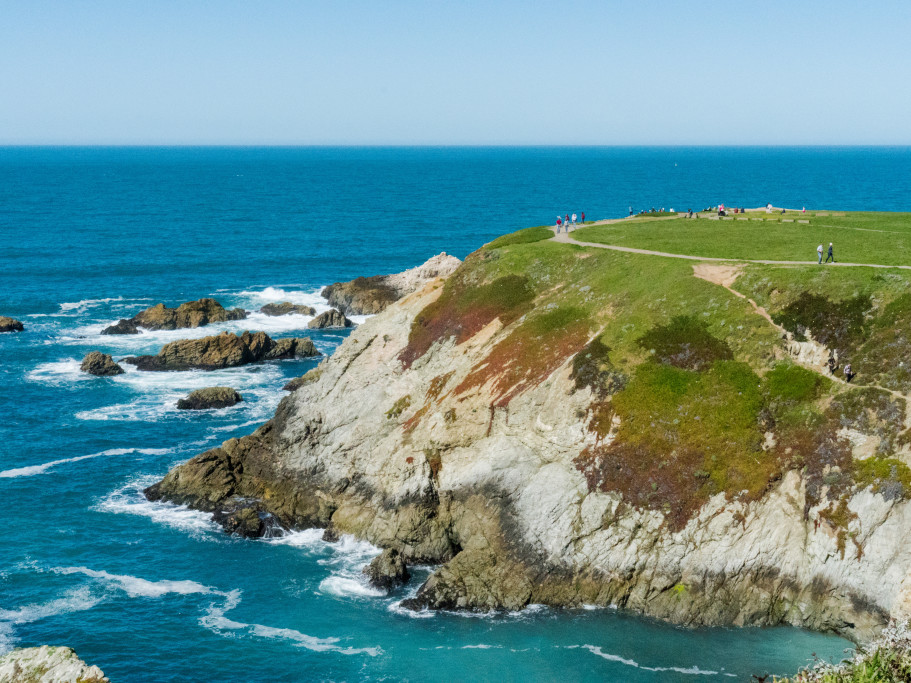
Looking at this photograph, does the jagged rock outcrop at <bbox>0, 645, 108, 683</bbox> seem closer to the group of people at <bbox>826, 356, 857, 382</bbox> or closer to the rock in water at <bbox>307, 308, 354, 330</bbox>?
the group of people at <bbox>826, 356, 857, 382</bbox>

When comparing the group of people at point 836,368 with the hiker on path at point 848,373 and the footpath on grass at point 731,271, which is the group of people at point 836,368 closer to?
the hiker on path at point 848,373

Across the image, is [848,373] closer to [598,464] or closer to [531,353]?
[598,464]

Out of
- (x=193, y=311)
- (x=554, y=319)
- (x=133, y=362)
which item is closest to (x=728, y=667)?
(x=554, y=319)

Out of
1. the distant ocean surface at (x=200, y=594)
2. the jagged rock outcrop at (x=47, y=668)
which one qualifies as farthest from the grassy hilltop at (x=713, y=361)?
the jagged rock outcrop at (x=47, y=668)

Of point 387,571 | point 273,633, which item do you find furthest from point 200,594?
point 387,571

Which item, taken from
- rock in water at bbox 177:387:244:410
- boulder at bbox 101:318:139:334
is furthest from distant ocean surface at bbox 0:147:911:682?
boulder at bbox 101:318:139:334

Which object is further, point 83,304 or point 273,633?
point 83,304
